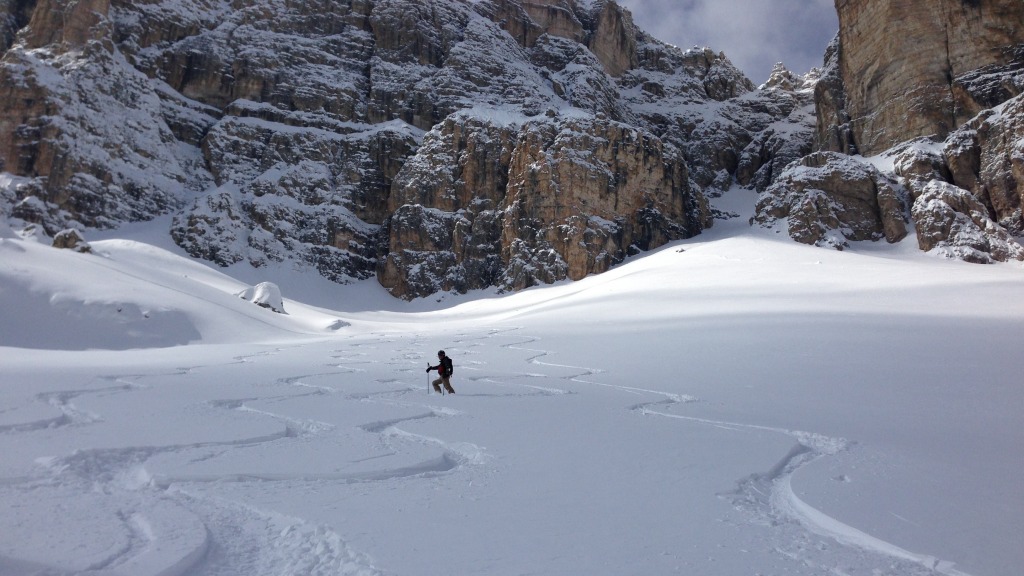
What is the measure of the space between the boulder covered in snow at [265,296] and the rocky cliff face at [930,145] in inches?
1702

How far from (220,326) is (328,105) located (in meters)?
55.5

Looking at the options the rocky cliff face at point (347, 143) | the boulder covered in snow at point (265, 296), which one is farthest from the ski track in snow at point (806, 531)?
the rocky cliff face at point (347, 143)

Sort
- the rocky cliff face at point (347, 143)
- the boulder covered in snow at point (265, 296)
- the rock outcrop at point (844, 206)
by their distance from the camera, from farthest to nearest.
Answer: the rocky cliff face at point (347, 143)
the rock outcrop at point (844, 206)
the boulder covered in snow at point (265, 296)

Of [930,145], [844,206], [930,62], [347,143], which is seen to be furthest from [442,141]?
[930,62]

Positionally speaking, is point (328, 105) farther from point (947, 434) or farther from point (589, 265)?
point (947, 434)

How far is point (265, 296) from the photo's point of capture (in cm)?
3562

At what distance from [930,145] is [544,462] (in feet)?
193

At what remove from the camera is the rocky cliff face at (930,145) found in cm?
4084

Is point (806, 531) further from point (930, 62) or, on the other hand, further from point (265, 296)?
point (930, 62)

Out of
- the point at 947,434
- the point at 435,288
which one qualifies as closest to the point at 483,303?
the point at 435,288

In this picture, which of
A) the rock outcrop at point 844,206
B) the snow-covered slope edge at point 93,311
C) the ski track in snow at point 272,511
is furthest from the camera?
the rock outcrop at point 844,206

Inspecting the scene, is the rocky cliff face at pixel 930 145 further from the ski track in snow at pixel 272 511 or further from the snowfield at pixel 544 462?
the ski track in snow at pixel 272 511

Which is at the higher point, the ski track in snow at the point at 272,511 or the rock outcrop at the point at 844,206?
the rock outcrop at the point at 844,206

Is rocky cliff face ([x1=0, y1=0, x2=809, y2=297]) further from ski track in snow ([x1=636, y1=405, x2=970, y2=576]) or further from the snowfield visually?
ski track in snow ([x1=636, y1=405, x2=970, y2=576])
